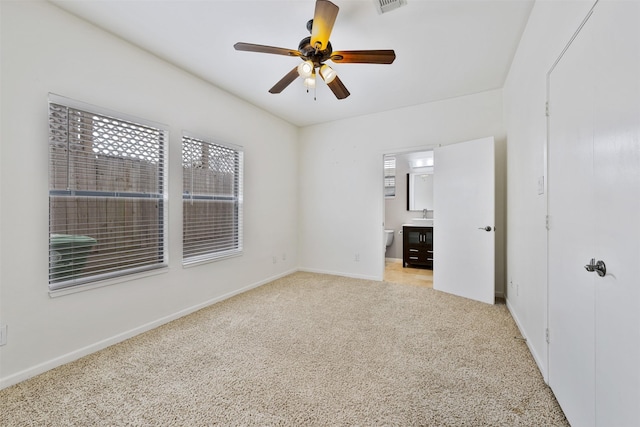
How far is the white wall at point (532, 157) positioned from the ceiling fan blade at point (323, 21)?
1281 mm

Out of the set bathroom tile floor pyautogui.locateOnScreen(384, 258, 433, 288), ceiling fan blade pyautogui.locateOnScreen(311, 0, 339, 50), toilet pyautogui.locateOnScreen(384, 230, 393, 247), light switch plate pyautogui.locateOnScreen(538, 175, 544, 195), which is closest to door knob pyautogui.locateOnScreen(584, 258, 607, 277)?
light switch plate pyautogui.locateOnScreen(538, 175, 544, 195)

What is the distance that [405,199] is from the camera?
5.67 meters

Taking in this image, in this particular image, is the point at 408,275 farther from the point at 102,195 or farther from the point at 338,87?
the point at 102,195

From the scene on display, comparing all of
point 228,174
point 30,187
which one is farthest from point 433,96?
point 30,187

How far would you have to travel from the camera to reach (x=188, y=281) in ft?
9.25

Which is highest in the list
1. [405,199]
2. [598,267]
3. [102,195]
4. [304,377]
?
[405,199]

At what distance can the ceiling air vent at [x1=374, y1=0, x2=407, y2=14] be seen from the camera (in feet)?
6.03

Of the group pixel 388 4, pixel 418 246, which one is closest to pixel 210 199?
pixel 388 4

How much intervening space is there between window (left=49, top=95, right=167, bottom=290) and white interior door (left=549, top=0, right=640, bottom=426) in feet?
10.3

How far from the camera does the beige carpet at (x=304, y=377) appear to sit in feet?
4.61

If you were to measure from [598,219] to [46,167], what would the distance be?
3282 mm

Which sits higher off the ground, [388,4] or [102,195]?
[388,4]

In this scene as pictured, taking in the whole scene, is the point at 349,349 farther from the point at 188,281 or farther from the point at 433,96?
the point at 433,96

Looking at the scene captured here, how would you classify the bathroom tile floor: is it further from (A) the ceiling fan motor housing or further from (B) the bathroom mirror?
(A) the ceiling fan motor housing
